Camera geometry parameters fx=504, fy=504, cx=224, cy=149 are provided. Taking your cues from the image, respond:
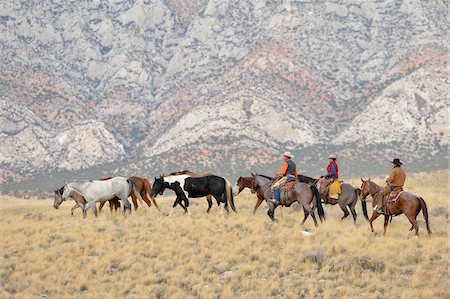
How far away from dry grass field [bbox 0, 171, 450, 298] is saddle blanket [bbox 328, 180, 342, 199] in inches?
65.8

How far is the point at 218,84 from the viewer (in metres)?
107

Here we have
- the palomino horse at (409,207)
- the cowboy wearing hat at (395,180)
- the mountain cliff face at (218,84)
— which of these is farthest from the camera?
the mountain cliff face at (218,84)

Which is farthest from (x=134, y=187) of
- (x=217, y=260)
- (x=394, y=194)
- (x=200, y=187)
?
(x=394, y=194)

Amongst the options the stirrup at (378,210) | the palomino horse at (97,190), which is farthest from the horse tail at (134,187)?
the stirrup at (378,210)

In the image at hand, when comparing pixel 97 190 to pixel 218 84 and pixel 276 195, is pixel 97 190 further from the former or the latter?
pixel 218 84

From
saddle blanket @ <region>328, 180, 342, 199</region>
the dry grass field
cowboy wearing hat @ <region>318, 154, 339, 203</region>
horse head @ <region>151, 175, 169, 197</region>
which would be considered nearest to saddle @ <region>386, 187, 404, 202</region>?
the dry grass field

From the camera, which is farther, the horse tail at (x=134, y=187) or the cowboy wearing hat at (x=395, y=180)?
the horse tail at (x=134, y=187)

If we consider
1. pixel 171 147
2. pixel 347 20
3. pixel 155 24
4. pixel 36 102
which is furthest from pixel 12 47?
pixel 347 20

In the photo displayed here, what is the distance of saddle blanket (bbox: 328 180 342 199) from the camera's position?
68.4ft

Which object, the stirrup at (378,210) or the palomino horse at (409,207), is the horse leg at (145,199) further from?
the palomino horse at (409,207)

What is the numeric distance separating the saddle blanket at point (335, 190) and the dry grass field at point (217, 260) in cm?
167

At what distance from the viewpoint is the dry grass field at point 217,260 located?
42.6ft

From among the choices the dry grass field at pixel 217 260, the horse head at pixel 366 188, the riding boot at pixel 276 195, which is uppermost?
the horse head at pixel 366 188

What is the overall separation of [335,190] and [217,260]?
7660mm
